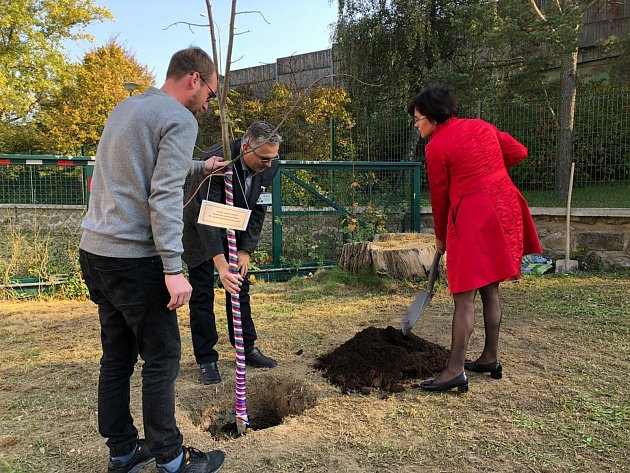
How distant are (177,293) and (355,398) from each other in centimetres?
157

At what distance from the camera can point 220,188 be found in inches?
129

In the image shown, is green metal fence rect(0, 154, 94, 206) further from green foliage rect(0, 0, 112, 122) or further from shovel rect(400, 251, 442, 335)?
green foliage rect(0, 0, 112, 122)

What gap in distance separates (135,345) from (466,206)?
77.1 inches

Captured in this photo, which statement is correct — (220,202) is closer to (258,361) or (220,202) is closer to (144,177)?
(258,361)

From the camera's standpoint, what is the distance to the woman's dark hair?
3.11 meters

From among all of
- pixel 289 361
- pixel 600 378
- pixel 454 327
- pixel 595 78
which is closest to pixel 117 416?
pixel 289 361

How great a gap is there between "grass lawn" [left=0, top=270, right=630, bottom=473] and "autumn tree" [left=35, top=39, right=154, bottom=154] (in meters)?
11.8

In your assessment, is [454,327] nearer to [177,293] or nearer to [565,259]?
[177,293]

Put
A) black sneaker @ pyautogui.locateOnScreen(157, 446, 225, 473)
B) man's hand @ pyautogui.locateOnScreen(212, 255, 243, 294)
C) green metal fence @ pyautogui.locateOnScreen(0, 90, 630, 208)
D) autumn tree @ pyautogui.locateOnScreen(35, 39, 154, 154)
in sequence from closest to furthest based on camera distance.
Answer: black sneaker @ pyautogui.locateOnScreen(157, 446, 225, 473), man's hand @ pyautogui.locateOnScreen(212, 255, 243, 294), green metal fence @ pyautogui.locateOnScreen(0, 90, 630, 208), autumn tree @ pyautogui.locateOnScreen(35, 39, 154, 154)

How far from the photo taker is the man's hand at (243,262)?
3.37 m

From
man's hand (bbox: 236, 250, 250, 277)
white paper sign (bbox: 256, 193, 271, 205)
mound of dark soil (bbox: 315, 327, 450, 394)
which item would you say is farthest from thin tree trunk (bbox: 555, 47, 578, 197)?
man's hand (bbox: 236, 250, 250, 277)

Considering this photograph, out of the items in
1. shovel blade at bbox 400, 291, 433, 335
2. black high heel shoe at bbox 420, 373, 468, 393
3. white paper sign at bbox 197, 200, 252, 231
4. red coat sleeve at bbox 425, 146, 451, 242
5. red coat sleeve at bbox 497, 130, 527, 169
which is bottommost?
black high heel shoe at bbox 420, 373, 468, 393

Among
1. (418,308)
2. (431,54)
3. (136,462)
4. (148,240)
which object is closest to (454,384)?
(418,308)

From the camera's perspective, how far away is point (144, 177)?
2.04 meters
